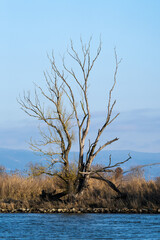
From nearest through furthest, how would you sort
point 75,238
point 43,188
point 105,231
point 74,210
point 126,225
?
point 75,238 < point 105,231 < point 126,225 < point 74,210 < point 43,188

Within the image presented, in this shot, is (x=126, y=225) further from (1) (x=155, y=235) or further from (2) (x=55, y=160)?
(2) (x=55, y=160)

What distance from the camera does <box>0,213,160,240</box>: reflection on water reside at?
16.2 meters

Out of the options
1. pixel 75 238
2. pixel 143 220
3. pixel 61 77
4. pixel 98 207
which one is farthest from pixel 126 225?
pixel 61 77

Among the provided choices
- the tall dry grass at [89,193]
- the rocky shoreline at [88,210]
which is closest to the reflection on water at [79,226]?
the rocky shoreline at [88,210]

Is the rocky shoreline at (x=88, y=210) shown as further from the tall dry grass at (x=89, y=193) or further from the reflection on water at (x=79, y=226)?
the reflection on water at (x=79, y=226)

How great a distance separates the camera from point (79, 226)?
18359 mm

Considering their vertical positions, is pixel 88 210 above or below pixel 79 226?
above

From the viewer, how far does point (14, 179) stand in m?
29.2

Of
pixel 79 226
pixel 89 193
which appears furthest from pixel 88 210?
pixel 79 226

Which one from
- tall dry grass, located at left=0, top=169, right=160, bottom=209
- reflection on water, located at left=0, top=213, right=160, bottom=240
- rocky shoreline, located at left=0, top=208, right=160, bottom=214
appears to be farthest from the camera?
tall dry grass, located at left=0, top=169, right=160, bottom=209

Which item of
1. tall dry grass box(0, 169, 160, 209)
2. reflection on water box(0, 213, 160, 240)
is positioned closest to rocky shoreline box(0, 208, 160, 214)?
tall dry grass box(0, 169, 160, 209)

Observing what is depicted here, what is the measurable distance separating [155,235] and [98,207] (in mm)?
8496

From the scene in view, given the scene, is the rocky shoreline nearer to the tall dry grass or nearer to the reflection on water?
the tall dry grass

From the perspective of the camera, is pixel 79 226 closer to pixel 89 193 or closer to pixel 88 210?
pixel 88 210
